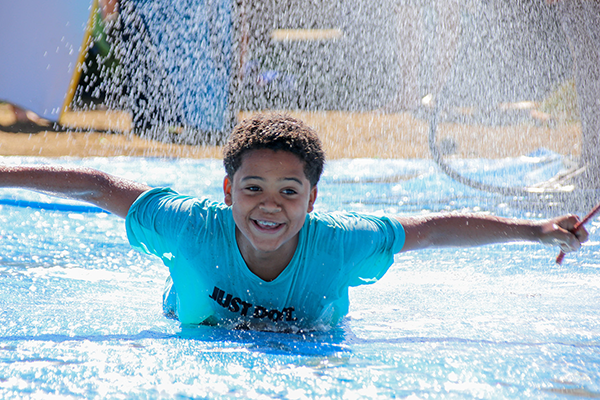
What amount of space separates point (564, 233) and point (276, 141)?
3.60ft

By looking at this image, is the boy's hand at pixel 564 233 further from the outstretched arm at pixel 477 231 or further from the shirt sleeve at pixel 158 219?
the shirt sleeve at pixel 158 219

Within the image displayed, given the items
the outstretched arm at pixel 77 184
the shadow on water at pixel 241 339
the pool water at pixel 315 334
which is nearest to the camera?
the pool water at pixel 315 334

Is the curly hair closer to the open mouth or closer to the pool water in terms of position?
the open mouth

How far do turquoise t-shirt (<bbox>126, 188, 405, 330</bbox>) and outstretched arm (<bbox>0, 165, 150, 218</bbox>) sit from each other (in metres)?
0.09

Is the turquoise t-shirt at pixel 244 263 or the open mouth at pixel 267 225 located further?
the turquoise t-shirt at pixel 244 263

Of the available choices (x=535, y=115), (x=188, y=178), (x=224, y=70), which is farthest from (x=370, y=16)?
(x=188, y=178)

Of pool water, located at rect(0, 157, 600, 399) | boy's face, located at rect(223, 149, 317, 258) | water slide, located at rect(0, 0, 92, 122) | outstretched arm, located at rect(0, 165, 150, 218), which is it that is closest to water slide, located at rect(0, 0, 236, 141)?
water slide, located at rect(0, 0, 92, 122)

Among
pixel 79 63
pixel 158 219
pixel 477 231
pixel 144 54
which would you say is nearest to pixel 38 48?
pixel 79 63

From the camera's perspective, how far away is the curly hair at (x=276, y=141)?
214 cm

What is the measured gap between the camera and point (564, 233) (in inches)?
93.1

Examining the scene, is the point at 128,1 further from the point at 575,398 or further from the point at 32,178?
the point at 575,398

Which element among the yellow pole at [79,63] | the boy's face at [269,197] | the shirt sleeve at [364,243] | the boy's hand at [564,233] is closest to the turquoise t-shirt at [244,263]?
the shirt sleeve at [364,243]

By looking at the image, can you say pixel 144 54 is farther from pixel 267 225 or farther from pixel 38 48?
pixel 267 225

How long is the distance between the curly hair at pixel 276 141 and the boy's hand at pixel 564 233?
87 cm
